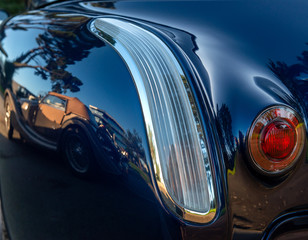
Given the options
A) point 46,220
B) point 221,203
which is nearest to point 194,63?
point 221,203

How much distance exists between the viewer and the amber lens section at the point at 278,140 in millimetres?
1122

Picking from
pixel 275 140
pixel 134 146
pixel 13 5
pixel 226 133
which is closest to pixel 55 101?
pixel 134 146

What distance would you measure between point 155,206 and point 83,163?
0.31 meters

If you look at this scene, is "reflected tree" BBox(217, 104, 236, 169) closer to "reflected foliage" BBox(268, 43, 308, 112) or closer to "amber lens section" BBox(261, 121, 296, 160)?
"amber lens section" BBox(261, 121, 296, 160)

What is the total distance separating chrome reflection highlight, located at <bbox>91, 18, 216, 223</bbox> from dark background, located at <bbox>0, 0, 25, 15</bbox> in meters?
8.07

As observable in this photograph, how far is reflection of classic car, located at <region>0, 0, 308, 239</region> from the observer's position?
113 centimetres

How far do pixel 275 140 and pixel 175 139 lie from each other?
27 centimetres

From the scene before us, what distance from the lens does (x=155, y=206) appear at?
3.73 ft

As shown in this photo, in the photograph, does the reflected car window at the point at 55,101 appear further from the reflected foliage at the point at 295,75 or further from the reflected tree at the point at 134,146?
the reflected foliage at the point at 295,75

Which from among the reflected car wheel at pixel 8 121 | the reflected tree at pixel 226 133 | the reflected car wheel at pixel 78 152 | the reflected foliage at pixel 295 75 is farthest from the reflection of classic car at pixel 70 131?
the reflected foliage at pixel 295 75

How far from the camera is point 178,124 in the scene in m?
1.16

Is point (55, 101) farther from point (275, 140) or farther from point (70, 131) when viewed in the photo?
point (275, 140)

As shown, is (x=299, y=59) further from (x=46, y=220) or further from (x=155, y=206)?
(x=46, y=220)

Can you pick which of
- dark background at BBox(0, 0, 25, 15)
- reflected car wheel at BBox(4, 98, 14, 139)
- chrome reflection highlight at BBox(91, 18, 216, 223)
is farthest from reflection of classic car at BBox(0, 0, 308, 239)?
dark background at BBox(0, 0, 25, 15)
